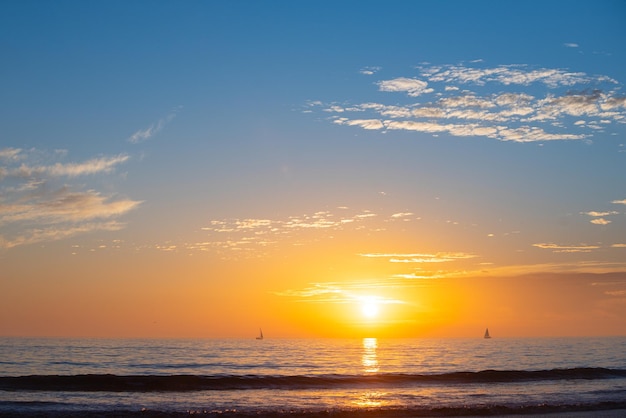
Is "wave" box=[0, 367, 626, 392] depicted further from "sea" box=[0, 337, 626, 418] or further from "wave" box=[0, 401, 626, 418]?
"wave" box=[0, 401, 626, 418]

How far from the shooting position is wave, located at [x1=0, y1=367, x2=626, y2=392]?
43062mm

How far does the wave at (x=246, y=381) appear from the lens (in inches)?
1695

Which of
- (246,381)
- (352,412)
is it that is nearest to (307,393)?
(246,381)

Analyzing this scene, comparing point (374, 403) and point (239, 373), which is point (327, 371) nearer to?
point (239, 373)

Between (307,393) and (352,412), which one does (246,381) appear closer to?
(307,393)

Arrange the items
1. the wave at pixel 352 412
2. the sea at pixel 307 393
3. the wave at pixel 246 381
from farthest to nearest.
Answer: the wave at pixel 246 381
the sea at pixel 307 393
the wave at pixel 352 412

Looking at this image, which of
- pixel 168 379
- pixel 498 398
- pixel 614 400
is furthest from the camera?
pixel 168 379

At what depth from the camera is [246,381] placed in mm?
49625

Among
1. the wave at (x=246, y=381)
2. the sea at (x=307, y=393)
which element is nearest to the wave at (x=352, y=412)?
the sea at (x=307, y=393)

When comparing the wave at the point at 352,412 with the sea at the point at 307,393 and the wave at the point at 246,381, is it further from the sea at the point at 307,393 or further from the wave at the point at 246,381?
the wave at the point at 246,381

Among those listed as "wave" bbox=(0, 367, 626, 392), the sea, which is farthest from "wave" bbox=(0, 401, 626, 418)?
"wave" bbox=(0, 367, 626, 392)

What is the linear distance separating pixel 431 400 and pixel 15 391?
26.7 meters

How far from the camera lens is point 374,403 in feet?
113

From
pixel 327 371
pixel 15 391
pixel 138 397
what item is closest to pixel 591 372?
pixel 327 371
